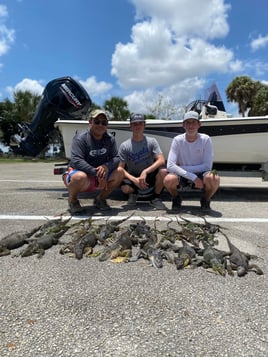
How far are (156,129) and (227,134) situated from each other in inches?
54.4

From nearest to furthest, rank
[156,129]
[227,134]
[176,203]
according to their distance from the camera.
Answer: [176,203] → [227,134] → [156,129]

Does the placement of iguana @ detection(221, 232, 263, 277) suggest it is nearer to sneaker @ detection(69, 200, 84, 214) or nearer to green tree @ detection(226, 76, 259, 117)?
sneaker @ detection(69, 200, 84, 214)

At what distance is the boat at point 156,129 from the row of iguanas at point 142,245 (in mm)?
2752

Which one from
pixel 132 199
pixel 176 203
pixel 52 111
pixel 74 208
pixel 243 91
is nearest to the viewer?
pixel 74 208

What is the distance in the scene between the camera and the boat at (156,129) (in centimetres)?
615

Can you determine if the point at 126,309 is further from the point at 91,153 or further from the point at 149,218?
the point at 91,153

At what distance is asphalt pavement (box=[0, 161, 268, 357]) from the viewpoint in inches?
66.1

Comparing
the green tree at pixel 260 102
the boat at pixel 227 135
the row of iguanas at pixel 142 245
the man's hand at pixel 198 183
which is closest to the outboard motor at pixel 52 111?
the boat at pixel 227 135

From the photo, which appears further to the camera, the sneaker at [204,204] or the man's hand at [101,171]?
the sneaker at [204,204]

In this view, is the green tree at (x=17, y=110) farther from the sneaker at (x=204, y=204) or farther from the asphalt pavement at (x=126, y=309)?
the asphalt pavement at (x=126, y=309)

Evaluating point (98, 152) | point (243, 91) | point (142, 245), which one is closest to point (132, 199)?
point (98, 152)

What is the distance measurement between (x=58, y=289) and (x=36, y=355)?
2.34 ft

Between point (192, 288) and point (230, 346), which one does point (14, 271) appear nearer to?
point (192, 288)

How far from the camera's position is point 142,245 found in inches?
127
